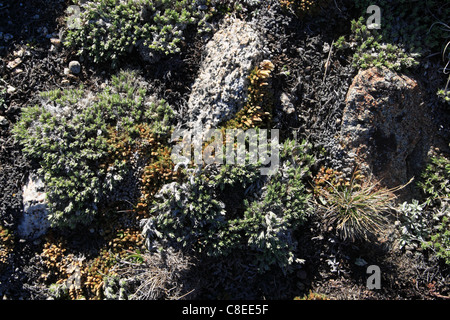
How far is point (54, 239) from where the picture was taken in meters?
5.51

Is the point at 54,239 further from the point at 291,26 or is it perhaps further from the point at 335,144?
the point at 291,26

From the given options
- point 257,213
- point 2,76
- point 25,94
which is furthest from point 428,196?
point 2,76

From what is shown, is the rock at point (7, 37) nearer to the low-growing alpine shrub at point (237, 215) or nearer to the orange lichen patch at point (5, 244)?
the orange lichen patch at point (5, 244)

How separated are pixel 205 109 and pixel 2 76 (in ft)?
12.6

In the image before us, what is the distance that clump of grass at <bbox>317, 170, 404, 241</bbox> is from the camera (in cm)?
491

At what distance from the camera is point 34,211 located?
5.41 m

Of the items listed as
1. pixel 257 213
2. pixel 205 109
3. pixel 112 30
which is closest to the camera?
pixel 257 213

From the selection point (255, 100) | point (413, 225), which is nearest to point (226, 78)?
point (255, 100)

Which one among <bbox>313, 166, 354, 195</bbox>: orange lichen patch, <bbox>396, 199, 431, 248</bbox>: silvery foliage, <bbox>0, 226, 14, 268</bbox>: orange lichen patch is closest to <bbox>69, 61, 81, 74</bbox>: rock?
<bbox>0, 226, 14, 268</bbox>: orange lichen patch

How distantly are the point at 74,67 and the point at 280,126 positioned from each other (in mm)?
3793

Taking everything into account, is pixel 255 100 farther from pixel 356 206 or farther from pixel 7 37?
pixel 7 37

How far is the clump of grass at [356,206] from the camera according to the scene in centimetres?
491

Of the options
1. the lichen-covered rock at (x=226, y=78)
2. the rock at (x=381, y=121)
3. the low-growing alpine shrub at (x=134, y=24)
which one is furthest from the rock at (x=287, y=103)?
the low-growing alpine shrub at (x=134, y=24)

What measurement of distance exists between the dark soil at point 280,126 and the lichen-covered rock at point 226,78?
38 cm
